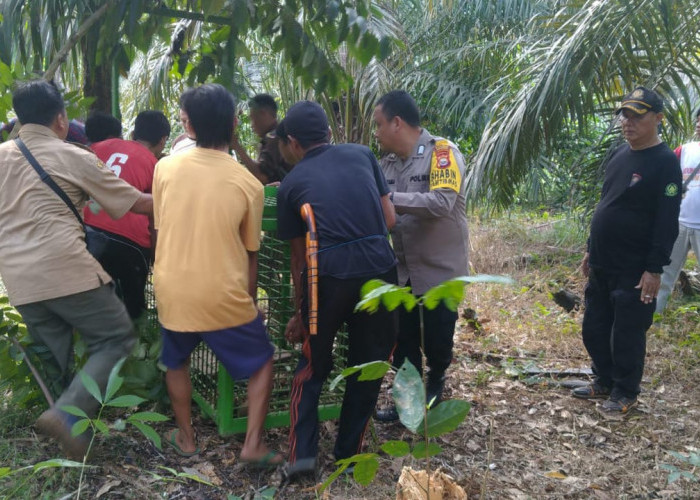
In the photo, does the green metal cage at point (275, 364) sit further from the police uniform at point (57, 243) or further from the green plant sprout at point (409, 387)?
the green plant sprout at point (409, 387)

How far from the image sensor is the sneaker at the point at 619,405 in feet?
13.6

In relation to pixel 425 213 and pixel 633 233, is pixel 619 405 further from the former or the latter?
pixel 425 213

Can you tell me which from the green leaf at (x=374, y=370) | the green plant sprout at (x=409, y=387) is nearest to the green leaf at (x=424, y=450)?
the green plant sprout at (x=409, y=387)

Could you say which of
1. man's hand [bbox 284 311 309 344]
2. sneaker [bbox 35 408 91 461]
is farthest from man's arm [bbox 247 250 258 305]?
sneaker [bbox 35 408 91 461]

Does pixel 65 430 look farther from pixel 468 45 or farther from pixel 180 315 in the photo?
pixel 468 45

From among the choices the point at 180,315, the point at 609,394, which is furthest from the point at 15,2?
the point at 609,394

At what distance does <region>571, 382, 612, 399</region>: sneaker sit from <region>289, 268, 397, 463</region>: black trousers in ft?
5.86

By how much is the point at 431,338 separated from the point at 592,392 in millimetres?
1375

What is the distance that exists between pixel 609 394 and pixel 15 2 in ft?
13.6

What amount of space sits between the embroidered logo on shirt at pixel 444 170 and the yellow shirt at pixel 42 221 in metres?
1.68

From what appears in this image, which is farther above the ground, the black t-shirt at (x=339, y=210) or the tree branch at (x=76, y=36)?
the tree branch at (x=76, y=36)

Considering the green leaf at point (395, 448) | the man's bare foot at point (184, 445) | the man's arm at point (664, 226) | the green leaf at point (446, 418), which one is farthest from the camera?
the man's arm at point (664, 226)

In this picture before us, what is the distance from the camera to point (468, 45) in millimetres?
11023

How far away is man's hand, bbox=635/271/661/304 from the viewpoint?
389 centimetres
